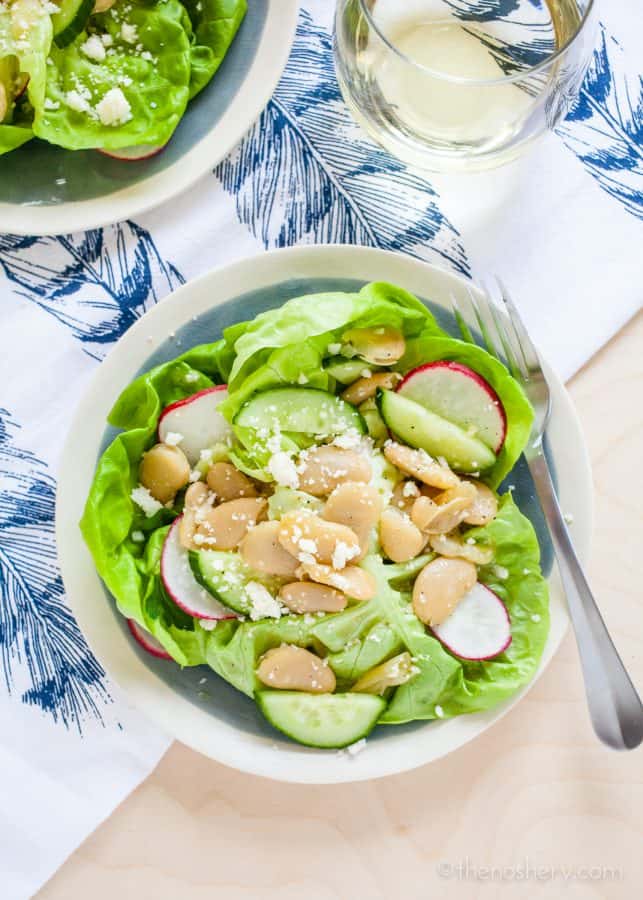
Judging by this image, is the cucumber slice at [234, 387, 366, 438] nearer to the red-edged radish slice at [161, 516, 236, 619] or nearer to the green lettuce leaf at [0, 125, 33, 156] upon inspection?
the red-edged radish slice at [161, 516, 236, 619]

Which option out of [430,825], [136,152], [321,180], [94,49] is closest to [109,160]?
[136,152]

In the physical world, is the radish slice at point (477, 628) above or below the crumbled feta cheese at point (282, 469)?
below

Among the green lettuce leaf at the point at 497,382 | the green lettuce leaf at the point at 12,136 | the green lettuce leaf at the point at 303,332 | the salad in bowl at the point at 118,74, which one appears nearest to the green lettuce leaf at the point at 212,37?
the salad in bowl at the point at 118,74

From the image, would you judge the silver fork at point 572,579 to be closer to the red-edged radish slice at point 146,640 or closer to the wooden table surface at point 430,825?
the wooden table surface at point 430,825

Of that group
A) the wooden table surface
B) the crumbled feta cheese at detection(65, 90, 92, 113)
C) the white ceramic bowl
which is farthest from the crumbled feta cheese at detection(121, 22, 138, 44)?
the wooden table surface

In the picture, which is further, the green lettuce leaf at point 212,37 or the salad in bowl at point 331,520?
the green lettuce leaf at point 212,37

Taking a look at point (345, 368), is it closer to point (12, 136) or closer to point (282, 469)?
point (282, 469)

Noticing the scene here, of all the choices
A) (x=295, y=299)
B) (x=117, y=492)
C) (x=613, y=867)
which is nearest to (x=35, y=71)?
(x=295, y=299)
